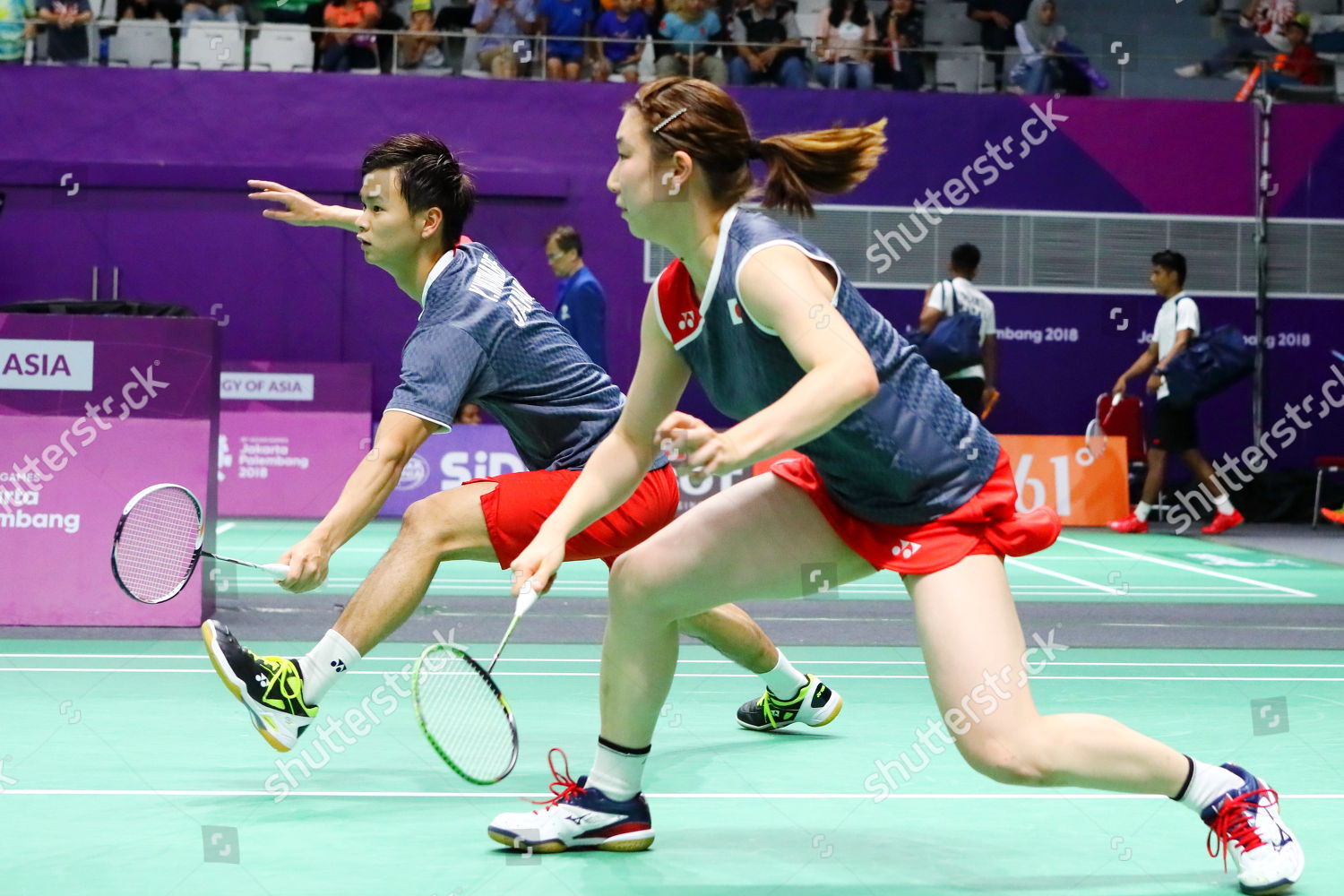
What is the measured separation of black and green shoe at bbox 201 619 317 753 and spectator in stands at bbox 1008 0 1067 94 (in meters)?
11.1

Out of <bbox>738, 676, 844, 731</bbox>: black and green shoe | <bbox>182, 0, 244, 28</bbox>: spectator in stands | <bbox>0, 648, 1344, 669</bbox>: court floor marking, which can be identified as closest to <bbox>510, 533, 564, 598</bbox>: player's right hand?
<bbox>738, 676, 844, 731</bbox>: black and green shoe

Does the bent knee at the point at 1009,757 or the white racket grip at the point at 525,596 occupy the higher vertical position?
the white racket grip at the point at 525,596

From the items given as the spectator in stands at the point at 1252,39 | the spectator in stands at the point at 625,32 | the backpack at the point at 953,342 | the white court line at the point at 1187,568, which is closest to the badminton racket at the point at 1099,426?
the white court line at the point at 1187,568

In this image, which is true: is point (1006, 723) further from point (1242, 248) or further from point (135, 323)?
point (1242, 248)

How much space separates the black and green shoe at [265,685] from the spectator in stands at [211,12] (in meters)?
10.4

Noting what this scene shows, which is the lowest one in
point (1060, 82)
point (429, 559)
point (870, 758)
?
point (870, 758)

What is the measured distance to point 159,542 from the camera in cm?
430

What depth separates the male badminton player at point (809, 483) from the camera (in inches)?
107

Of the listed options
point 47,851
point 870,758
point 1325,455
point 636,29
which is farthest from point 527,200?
point 47,851

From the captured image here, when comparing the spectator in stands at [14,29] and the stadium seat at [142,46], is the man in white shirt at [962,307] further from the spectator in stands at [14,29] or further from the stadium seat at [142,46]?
the spectator in stands at [14,29]

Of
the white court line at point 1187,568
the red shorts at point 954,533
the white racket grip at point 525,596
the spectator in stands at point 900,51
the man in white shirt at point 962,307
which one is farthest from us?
the spectator in stands at point 900,51

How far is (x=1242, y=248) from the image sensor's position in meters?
13.7

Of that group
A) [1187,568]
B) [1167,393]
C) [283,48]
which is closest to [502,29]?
[283,48]

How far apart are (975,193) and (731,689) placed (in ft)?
29.8
